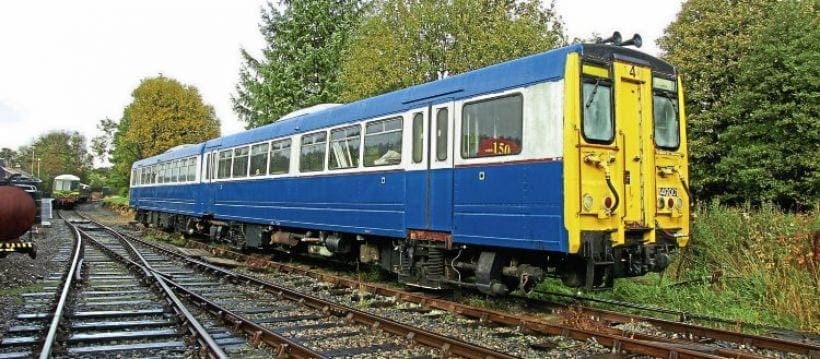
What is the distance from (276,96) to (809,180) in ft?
67.7

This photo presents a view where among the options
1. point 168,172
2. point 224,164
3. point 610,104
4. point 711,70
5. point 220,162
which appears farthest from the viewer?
point 711,70

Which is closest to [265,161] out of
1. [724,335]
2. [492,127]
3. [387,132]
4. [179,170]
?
[387,132]

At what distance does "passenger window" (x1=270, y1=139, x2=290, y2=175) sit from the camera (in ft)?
43.3

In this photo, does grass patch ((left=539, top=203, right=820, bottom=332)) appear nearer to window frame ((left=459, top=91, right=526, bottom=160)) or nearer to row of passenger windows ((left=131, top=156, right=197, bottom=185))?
window frame ((left=459, top=91, right=526, bottom=160))

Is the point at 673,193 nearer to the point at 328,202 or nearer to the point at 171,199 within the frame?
the point at 328,202

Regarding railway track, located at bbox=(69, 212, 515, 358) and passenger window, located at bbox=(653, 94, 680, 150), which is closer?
railway track, located at bbox=(69, 212, 515, 358)

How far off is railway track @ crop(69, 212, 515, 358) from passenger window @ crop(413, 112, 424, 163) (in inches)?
93.1

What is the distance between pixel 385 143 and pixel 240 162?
706 centimetres

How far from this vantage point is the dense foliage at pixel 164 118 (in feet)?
150

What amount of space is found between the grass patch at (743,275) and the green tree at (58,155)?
88.3 metres

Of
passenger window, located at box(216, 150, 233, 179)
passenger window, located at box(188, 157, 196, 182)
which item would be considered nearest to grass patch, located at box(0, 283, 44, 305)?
passenger window, located at box(216, 150, 233, 179)

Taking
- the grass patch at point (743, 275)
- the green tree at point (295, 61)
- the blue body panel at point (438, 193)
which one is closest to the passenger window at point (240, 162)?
the blue body panel at point (438, 193)

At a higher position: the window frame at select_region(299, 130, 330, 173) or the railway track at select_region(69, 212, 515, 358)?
the window frame at select_region(299, 130, 330, 173)

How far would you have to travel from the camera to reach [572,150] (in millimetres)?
6844
